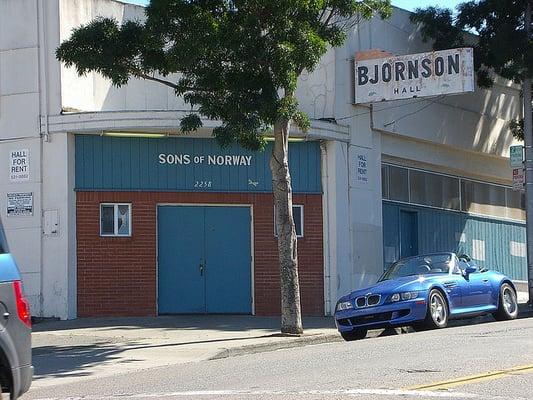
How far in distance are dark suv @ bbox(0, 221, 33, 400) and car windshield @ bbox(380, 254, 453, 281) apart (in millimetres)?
10170

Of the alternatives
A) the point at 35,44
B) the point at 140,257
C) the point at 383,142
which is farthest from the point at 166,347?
the point at 383,142

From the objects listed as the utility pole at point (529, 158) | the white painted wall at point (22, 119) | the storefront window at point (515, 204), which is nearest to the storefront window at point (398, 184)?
the utility pole at point (529, 158)

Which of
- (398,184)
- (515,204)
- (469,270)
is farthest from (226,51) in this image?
(515,204)

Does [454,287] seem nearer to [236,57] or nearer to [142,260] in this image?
[236,57]

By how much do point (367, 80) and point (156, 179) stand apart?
17.8 ft

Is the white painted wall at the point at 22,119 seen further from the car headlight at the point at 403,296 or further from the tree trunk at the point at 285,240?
the car headlight at the point at 403,296

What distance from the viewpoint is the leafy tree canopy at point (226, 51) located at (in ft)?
50.5

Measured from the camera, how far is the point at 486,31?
2484cm

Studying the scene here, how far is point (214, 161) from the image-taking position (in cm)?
2098

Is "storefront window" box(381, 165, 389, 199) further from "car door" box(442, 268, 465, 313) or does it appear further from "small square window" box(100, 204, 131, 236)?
"car door" box(442, 268, 465, 313)

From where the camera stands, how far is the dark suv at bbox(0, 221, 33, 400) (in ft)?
24.9

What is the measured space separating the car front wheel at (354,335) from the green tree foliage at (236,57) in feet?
2.58

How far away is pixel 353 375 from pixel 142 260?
1039 cm

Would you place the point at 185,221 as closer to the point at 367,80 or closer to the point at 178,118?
the point at 178,118
